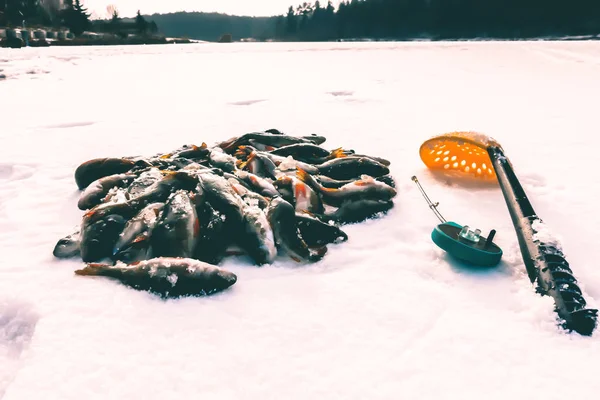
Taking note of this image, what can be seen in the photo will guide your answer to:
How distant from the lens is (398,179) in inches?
238

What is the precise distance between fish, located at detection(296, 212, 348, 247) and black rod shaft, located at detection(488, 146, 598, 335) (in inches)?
69.2

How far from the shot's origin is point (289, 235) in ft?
12.7

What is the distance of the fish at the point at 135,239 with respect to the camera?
3.63m

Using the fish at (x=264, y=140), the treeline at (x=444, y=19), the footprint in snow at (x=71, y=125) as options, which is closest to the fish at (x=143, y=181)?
the fish at (x=264, y=140)

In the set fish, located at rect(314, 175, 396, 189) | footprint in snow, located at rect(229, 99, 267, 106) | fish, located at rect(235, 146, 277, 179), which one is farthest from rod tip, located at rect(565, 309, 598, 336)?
footprint in snow, located at rect(229, 99, 267, 106)

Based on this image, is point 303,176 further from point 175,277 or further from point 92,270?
point 92,270

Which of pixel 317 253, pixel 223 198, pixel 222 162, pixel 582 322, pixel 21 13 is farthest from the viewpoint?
pixel 21 13

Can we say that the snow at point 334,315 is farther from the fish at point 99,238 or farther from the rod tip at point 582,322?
the fish at point 99,238

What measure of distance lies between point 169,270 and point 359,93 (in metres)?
12.5

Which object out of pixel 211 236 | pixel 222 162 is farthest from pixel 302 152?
pixel 211 236

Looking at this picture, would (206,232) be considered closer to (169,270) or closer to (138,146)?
(169,270)

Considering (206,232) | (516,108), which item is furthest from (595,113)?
(206,232)

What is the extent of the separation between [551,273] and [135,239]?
3504mm

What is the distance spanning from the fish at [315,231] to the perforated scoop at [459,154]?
2432mm
